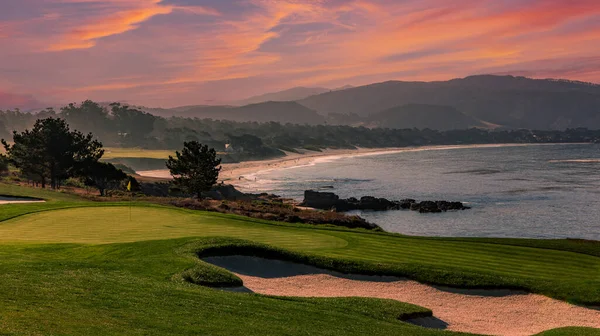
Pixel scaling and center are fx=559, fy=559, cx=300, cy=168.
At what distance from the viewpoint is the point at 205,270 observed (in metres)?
18.8

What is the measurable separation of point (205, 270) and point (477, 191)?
83.1 m

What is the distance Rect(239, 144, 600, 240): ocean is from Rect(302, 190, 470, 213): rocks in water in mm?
2719

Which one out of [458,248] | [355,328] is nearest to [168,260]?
[355,328]

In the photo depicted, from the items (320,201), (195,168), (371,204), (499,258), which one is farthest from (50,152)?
(499,258)

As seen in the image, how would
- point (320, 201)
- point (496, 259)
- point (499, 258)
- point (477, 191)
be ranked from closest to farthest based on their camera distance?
point (496, 259)
point (499, 258)
point (320, 201)
point (477, 191)

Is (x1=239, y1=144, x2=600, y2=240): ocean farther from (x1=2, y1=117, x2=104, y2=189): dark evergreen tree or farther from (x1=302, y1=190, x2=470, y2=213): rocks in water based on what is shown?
(x1=2, y1=117, x2=104, y2=189): dark evergreen tree

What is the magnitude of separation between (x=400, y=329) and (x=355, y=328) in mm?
1462

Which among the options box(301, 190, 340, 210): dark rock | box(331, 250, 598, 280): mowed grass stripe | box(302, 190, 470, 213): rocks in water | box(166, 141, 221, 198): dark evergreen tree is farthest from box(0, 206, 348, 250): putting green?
box(302, 190, 470, 213): rocks in water

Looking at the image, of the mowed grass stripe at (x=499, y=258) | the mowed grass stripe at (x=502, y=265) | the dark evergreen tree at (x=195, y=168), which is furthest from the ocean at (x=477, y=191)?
the mowed grass stripe at (x=502, y=265)

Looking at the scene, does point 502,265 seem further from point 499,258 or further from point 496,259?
point 499,258

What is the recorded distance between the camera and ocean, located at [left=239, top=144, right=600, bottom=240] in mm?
59938

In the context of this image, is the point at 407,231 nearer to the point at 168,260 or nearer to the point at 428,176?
the point at 168,260

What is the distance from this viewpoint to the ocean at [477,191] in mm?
59938

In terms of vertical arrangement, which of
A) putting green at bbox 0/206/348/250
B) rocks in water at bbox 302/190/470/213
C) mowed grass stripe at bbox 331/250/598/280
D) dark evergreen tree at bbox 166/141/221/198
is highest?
dark evergreen tree at bbox 166/141/221/198
